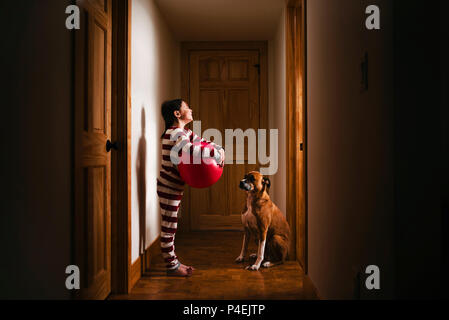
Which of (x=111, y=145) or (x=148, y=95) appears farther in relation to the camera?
(x=148, y=95)

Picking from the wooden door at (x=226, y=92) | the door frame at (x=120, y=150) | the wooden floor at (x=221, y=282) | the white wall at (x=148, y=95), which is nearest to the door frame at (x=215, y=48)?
the wooden door at (x=226, y=92)

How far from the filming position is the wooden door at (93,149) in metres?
1.47

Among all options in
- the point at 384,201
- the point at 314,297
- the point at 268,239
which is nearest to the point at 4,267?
the point at 384,201

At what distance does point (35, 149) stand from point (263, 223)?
6.16 ft

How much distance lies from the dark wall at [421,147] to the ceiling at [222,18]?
2.47m

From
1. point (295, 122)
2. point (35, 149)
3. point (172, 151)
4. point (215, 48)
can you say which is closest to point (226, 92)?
point (215, 48)

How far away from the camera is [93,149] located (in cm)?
173

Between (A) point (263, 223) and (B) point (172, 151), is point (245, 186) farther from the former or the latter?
(B) point (172, 151)

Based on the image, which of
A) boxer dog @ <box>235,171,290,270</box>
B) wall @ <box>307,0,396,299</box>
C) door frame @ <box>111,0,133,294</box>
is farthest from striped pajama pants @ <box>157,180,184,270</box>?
wall @ <box>307,0,396,299</box>

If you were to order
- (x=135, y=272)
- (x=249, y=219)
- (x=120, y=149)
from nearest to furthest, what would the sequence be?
(x=120, y=149) < (x=135, y=272) < (x=249, y=219)

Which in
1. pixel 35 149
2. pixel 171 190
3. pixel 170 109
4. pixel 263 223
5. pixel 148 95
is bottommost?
pixel 263 223

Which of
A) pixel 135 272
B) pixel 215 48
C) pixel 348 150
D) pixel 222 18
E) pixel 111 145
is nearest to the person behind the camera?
pixel 348 150

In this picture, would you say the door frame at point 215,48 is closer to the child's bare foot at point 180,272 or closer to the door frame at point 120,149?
the child's bare foot at point 180,272

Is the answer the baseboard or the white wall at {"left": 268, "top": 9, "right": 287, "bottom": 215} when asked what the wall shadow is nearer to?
the baseboard
